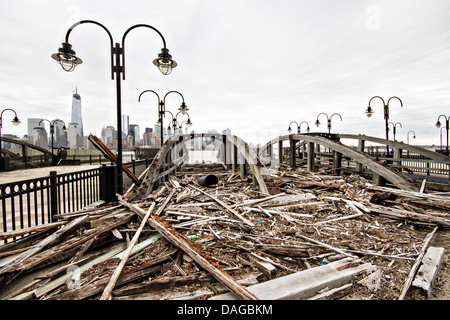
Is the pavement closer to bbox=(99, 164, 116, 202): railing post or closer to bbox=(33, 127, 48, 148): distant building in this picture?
bbox=(99, 164, 116, 202): railing post

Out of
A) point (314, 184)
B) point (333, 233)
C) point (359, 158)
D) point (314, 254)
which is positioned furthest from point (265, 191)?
point (359, 158)

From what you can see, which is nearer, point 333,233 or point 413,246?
point 413,246

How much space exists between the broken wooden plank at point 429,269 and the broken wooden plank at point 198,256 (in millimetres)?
2250

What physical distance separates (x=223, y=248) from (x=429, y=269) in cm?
320

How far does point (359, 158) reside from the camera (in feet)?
30.7

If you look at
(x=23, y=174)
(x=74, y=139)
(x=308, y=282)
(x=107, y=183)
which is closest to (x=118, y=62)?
(x=107, y=183)

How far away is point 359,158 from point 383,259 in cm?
693

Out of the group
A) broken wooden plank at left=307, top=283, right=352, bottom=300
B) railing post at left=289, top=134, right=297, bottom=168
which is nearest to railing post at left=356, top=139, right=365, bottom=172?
railing post at left=289, top=134, right=297, bottom=168

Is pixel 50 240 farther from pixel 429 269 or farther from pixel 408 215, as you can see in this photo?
pixel 408 215

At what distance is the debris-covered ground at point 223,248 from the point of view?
9.51ft

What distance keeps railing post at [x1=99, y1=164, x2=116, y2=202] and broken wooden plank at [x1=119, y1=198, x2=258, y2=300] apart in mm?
3134

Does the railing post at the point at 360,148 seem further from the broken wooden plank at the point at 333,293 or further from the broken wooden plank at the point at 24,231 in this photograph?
the broken wooden plank at the point at 24,231

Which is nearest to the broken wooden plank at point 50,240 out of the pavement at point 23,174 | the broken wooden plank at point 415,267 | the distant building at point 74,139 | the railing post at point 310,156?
the broken wooden plank at point 415,267
